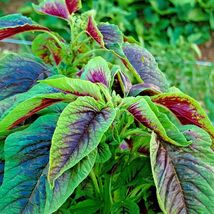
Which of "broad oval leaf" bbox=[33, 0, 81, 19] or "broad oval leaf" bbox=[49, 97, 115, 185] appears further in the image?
"broad oval leaf" bbox=[33, 0, 81, 19]

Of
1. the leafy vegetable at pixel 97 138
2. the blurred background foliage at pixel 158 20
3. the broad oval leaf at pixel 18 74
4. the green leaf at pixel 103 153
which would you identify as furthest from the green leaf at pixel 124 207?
the blurred background foliage at pixel 158 20

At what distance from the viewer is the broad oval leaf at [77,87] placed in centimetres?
90

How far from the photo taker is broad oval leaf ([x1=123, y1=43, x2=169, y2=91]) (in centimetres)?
110

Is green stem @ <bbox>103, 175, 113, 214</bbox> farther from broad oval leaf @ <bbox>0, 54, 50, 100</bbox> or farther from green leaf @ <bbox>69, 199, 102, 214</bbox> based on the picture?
broad oval leaf @ <bbox>0, 54, 50, 100</bbox>

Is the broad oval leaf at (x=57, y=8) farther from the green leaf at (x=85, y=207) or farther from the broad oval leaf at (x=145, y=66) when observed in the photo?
the green leaf at (x=85, y=207)

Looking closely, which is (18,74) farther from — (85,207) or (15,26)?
(85,207)

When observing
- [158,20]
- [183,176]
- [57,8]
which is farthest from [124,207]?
[158,20]

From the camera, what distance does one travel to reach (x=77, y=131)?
89 centimetres

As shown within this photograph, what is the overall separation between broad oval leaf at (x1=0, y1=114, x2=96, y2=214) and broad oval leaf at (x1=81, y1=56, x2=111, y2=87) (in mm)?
84

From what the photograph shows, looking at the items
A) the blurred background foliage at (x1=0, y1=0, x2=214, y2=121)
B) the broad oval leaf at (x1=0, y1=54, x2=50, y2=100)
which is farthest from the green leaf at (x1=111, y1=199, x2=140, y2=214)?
the blurred background foliage at (x1=0, y1=0, x2=214, y2=121)

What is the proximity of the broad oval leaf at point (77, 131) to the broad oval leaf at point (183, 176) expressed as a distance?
81mm

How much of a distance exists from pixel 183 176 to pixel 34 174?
0.21 metres

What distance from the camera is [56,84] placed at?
0.90m

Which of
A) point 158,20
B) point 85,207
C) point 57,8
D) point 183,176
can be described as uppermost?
point 57,8
